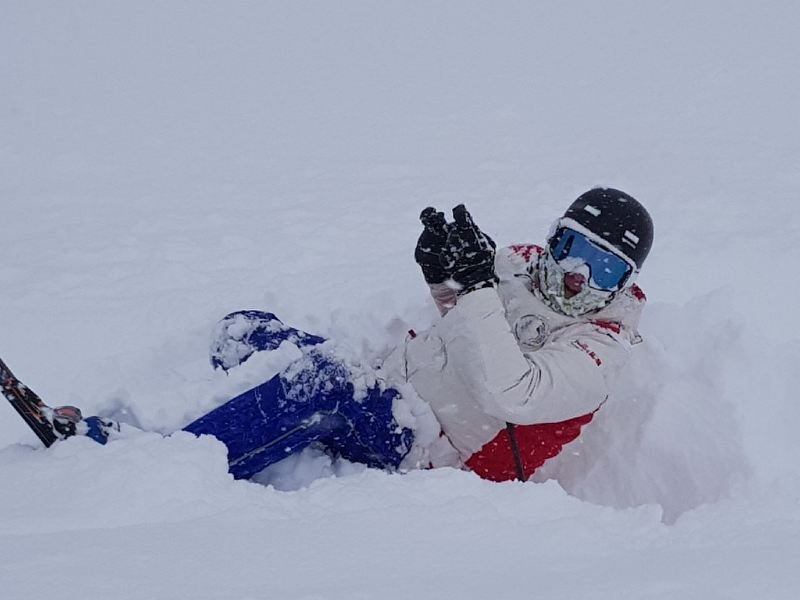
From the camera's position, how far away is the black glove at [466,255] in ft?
9.78

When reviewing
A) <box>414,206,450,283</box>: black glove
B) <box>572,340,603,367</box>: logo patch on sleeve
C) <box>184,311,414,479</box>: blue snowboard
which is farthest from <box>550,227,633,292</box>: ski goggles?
<box>184,311,414,479</box>: blue snowboard

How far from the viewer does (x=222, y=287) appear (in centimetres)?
502

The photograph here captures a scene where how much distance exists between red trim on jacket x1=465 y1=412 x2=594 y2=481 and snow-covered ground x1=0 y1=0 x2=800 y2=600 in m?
0.38

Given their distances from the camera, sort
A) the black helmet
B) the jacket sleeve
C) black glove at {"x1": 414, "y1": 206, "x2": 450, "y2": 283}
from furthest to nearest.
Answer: the black helmet → black glove at {"x1": 414, "y1": 206, "x2": 450, "y2": 283} → the jacket sleeve

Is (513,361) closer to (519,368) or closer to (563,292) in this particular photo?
(519,368)

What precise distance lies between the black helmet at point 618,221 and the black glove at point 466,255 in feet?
1.47

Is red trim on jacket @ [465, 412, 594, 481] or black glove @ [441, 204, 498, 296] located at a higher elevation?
black glove @ [441, 204, 498, 296]

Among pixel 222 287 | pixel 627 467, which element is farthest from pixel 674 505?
pixel 222 287

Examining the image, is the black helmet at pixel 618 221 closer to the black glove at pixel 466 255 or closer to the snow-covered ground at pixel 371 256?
the black glove at pixel 466 255

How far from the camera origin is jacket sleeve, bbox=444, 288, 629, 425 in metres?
2.89

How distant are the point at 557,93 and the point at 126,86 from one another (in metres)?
5.38

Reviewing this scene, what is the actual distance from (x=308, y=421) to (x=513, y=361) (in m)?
0.76

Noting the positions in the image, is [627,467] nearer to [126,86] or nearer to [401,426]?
[401,426]

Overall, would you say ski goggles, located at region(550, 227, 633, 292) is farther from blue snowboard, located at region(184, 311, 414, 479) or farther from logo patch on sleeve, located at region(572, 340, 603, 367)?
blue snowboard, located at region(184, 311, 414, 479)
